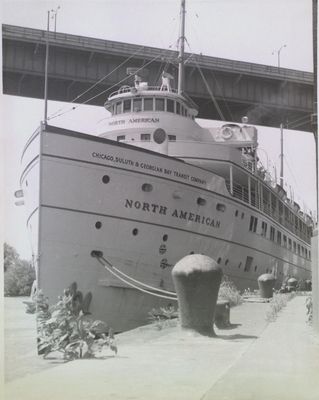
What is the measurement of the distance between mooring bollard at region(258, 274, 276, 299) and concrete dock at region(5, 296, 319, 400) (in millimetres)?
1407

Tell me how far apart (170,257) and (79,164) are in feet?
7.60

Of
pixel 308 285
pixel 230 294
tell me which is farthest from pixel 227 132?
pixel 308 285

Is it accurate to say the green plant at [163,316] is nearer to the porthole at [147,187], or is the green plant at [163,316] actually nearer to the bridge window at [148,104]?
the porthole at [147,187]

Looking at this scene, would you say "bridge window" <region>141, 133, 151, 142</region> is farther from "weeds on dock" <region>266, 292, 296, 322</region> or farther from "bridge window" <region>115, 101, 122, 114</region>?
"weeds on dock" <region>266, 292, 296, 322</region>

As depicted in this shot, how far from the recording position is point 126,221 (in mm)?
10086

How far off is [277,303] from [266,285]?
0.57 metres

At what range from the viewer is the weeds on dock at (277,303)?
8.55 m

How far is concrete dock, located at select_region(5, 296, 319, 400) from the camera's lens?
5930 mm

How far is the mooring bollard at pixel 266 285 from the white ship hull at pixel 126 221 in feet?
0.97

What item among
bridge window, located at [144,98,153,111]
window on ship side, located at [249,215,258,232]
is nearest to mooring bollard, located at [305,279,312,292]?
window on ship side, located at [249,215,258,232]

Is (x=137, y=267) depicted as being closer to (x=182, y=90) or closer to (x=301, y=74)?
(x=182, y=90)

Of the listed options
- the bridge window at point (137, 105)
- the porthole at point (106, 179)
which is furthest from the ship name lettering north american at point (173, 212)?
the bridge window at point (137, 105)

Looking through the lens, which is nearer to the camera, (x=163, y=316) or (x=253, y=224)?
(x=163, y=316)

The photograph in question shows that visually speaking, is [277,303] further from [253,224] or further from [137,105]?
[137,105]
